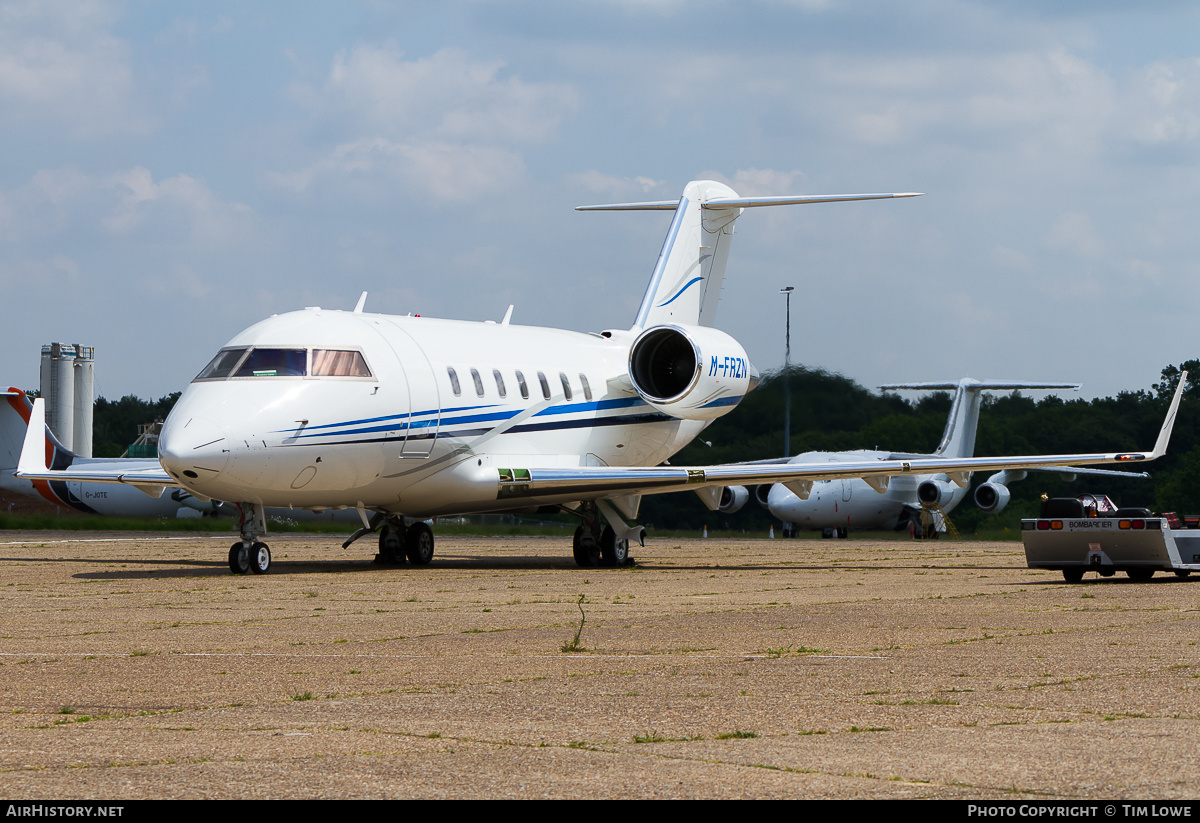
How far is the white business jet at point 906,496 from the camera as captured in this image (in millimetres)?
52969

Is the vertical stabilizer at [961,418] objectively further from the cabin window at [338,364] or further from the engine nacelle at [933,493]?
the cabin window at [338,364]

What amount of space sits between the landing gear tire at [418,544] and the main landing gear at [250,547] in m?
4.11

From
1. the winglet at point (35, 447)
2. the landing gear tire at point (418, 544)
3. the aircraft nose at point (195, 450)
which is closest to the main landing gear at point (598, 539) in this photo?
the landing gear tire at point (418, 544)

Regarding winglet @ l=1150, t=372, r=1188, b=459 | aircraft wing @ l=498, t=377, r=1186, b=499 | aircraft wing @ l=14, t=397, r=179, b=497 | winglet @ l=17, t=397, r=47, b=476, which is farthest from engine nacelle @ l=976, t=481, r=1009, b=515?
winglet @ l=17, t=397, r=47, b=476

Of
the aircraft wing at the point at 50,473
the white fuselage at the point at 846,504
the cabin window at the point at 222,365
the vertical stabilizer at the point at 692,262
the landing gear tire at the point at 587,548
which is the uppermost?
the vertical stabilizer at the point at 692,262

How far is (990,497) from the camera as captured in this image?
56781mm

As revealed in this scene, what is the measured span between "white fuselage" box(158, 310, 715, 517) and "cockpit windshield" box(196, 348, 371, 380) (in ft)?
0.31

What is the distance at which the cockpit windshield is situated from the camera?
19188 mm

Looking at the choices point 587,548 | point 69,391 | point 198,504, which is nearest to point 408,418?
point 587,548

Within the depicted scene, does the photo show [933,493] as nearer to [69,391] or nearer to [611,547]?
[611,547]

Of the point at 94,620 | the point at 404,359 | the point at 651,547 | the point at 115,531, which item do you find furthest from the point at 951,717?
the point at 115,531

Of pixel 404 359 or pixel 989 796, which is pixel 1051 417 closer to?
pixel 404 359

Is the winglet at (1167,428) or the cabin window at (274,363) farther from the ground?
the cabin window at (274,363)

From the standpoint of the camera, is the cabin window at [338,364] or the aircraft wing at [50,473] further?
the aircraft wing at [50,473]
